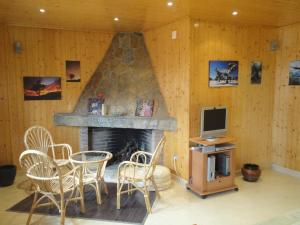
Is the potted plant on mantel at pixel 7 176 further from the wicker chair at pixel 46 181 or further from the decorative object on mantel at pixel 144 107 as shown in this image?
the decorative object on mantel at pixel 144 107

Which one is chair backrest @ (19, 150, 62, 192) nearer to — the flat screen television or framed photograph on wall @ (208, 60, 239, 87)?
the flat screen television

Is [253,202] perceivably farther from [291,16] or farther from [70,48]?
[70,48]

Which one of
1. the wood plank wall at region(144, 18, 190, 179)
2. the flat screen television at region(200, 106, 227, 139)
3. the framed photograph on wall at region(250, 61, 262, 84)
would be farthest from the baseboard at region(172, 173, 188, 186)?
the framed photograph on wall at region(250, 61, 262, 84)

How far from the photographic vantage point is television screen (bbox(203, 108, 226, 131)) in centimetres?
389

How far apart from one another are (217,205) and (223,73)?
2022 mm

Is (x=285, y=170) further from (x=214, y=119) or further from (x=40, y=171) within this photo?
(x=40, y=171)

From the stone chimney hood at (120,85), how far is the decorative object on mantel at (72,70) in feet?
0.90

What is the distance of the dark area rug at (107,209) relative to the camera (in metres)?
3.26

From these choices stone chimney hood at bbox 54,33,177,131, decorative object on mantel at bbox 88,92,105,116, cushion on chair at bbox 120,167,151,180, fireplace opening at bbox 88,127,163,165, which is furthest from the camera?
fireplace opening at bbox 88,127,163,165

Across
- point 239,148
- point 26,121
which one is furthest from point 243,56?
point 26,121

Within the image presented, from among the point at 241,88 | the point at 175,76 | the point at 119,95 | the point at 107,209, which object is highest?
the point at 175,76

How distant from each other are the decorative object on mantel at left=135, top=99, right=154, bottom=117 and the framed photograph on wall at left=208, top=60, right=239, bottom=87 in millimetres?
1121

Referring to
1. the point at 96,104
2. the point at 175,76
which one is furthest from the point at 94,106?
the point at 175,76

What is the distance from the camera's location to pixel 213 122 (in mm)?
3971
